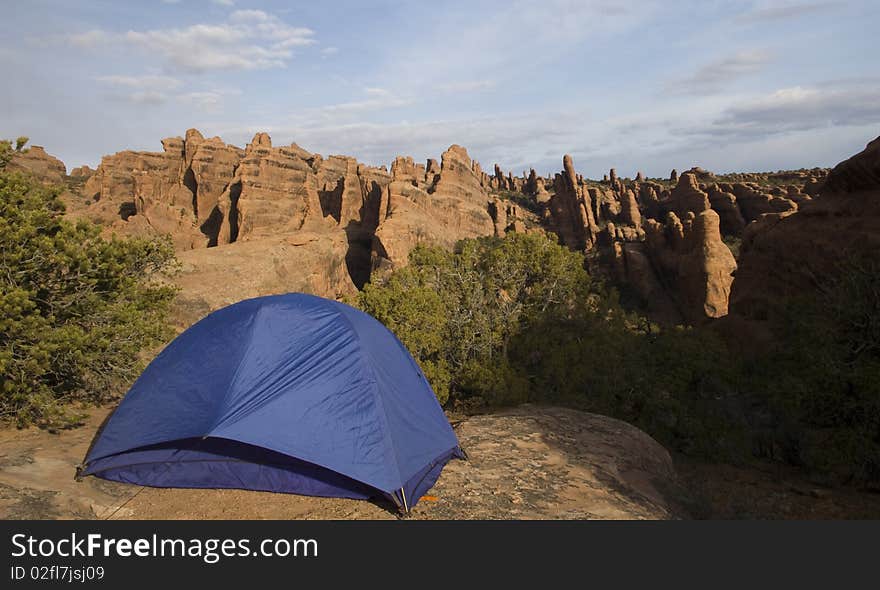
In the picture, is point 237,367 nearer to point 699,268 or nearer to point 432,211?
point 699,268

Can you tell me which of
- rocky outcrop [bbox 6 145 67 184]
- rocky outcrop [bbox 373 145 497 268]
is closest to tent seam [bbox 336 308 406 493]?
rocky outcrop [bbox 373 145 497 268]

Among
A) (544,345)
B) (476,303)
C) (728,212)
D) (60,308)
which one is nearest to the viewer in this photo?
(60,308)

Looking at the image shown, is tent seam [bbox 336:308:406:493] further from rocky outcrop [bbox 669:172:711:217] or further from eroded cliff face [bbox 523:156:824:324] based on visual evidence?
rocky outcrop [bbox 669:172:711:217]

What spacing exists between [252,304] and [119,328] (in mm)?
3894

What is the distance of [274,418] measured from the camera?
6.50 meters

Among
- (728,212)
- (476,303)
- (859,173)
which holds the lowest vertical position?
(476,303)

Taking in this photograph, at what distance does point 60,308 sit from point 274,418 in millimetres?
6282

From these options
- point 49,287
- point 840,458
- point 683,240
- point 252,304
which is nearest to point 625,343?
point 840,458

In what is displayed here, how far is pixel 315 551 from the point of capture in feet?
17.1

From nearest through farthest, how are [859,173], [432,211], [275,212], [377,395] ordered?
[377,395] < [859,173] < [432,211] < [275,212]

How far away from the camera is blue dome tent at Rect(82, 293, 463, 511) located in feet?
21.3

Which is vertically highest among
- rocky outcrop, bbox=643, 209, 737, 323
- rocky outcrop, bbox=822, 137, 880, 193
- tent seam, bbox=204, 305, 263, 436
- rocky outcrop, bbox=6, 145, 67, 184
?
rocky outcrop, bbox=6, 145, 67, 184

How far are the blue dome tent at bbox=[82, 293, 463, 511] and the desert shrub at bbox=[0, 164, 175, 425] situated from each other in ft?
8.15

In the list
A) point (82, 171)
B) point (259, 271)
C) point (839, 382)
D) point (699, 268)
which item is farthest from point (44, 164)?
point (839, 382)
